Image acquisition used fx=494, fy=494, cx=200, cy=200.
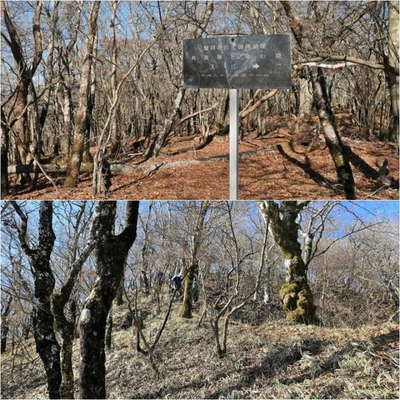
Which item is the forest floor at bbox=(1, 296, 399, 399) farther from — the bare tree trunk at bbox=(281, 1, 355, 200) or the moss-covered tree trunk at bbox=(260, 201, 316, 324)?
the bare tree trunk at bbox=(281, 1, 355, 200)

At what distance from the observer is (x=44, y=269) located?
17.5 feet

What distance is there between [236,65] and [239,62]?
0.03m

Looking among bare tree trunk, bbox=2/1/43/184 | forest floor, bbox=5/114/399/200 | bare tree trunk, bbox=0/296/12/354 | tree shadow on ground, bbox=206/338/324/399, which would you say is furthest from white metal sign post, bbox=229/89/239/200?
bare tree trunk, bbox=2/1/43/184

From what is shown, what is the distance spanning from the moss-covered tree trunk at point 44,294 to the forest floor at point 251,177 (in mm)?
1145

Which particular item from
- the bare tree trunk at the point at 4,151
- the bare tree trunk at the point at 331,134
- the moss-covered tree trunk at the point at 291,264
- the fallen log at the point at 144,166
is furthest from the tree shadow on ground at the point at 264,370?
the bare tree trunk at the point at 4,151

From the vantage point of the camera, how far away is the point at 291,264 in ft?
17.2

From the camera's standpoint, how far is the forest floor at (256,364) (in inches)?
185

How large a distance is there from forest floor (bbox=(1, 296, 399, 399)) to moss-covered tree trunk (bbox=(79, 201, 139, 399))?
338 millimetres

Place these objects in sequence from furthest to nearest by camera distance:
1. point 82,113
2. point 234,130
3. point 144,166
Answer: point 144,166 < point 82,113 < point 234,130

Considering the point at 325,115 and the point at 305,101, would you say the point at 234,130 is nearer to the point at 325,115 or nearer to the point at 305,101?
the point at 325,115

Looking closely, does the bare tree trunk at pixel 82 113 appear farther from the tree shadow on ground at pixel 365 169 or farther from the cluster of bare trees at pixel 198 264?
the tree shadow on ground at pixel 365 169

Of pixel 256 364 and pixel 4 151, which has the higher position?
pixel 4 151

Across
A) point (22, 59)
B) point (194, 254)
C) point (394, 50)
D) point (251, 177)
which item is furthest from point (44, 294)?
point (394, 50)

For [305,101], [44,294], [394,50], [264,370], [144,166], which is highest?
[394,50]
